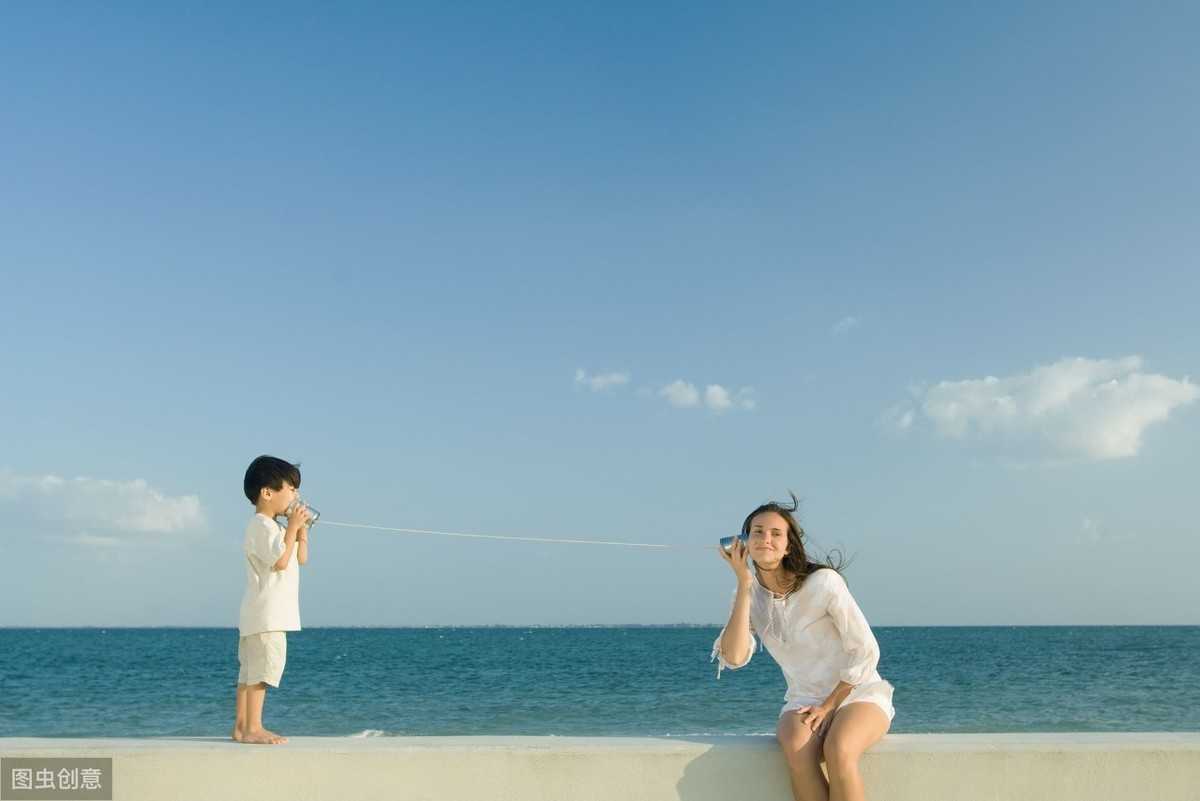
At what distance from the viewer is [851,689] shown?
3365 millimetres

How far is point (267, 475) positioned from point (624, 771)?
1700 mm

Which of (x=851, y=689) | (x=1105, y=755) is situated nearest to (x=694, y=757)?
(x=851, y=689)

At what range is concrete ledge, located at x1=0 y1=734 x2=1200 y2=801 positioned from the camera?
3184mm

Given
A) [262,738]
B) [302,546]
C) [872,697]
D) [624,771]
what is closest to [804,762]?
[872,697]

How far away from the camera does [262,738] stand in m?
3.44

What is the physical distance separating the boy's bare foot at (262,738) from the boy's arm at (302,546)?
2.00ft

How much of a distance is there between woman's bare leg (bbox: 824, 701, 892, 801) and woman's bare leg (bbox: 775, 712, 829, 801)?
4cm

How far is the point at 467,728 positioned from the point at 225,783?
17.2 meters

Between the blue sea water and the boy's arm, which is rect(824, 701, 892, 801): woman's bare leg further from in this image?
the blue sea water

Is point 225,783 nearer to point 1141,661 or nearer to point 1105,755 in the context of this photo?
point 1105,755

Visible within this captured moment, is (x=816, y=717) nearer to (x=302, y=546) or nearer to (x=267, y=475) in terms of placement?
(x=302, y=546)

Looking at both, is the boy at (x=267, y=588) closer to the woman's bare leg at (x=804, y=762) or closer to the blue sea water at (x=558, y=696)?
the woman's bare leg at (x=804, y=762)

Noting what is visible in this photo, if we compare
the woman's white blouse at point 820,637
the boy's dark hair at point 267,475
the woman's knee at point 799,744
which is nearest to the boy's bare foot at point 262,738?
the boy's dark hair at point 267,475

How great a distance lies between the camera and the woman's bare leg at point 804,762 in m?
3.14
